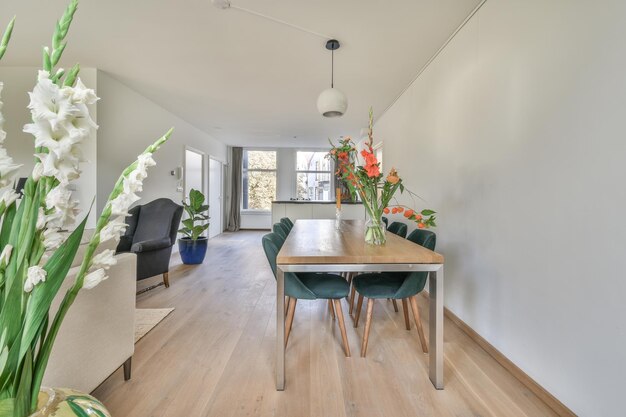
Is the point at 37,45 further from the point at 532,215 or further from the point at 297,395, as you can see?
the point at 532,215

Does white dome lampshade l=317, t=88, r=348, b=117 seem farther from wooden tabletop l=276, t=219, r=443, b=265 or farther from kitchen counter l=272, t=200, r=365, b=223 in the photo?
kitchen counter l=272, t=200, r=365, b=223

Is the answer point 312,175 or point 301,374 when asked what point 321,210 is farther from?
point 301,374

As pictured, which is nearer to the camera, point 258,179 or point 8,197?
point 8,197

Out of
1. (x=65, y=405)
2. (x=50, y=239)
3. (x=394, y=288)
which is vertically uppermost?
(x=50, y=239)

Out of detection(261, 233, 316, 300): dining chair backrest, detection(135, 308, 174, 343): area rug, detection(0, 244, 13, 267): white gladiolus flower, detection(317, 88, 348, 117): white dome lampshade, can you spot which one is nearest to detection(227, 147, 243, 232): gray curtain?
detection(135, 308, 174, 343): area rug

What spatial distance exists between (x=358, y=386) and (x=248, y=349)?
799mm

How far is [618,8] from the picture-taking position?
1.18 m

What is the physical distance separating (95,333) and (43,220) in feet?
3.45

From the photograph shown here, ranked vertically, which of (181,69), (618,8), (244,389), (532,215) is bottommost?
(244,389)

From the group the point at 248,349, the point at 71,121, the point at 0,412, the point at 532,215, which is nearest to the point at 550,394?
the point at 532,215

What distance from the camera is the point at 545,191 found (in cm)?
152

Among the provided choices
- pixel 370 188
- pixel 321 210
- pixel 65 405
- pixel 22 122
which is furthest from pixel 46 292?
pixel 321 210

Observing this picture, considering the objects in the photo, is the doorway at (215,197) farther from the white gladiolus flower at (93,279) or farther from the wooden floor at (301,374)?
the white gladiolus flower at (93,279)

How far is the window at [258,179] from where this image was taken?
832 centimetres
